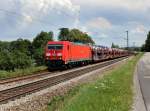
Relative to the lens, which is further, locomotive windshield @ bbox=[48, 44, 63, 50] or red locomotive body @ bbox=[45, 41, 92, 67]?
locomotive windshield @ bbox=[48, 44, 63, 50]

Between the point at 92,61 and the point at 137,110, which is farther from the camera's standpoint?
the point at 92,61

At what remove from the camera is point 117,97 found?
51.6 feet

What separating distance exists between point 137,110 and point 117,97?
2.12m

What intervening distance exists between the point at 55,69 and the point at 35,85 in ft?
62.5

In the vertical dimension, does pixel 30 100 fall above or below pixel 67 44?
below

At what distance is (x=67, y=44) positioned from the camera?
142 feet

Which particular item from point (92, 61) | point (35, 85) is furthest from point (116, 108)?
point (92, 61)

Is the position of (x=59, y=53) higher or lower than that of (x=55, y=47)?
lower

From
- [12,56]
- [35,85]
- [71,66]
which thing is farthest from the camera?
[12,56]

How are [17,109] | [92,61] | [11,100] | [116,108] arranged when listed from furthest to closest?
[92,61] → [11,100] → [17,109] → [116,108]

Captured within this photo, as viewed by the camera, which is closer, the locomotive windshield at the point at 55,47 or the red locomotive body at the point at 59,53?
the red locomotive body at the point at 59,53

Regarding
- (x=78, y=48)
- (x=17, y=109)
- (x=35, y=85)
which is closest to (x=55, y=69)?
(x=78, y=48)

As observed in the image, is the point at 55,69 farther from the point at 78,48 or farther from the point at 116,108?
the point at 116,108

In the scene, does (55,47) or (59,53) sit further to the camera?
(55,47)
